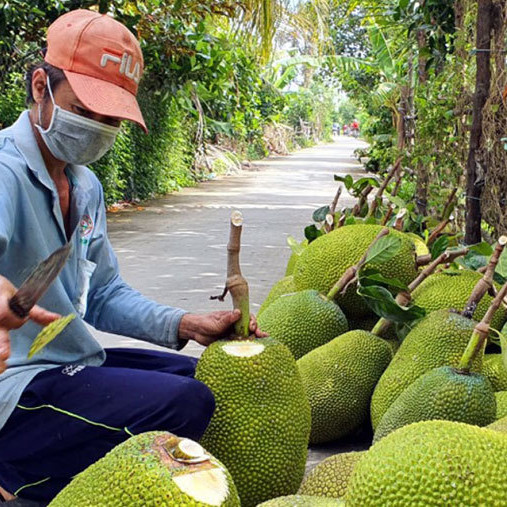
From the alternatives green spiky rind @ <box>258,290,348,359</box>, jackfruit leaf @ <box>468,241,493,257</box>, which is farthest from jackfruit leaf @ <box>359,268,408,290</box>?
jackfruit leaf @ <box>468,241,493,257</box>

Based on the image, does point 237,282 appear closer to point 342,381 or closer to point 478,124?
point 342,381

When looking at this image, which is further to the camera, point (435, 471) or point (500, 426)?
point (500, 426)

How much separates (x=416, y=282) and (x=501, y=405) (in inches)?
23.8

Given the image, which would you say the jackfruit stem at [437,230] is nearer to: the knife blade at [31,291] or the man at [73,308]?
the man at [73,308]

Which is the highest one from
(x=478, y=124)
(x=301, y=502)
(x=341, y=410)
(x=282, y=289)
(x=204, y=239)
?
(x=478, y=124)

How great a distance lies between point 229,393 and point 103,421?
A: 30 cm

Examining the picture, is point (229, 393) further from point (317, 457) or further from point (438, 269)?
point (438, 269)

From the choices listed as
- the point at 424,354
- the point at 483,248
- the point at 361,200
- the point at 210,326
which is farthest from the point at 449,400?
the point at 361,200

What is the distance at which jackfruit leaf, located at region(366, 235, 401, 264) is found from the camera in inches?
96.5

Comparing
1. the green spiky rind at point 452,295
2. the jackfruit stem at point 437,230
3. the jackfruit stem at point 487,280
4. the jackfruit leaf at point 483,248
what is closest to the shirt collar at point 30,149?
the jackfruit stem at point 487,280

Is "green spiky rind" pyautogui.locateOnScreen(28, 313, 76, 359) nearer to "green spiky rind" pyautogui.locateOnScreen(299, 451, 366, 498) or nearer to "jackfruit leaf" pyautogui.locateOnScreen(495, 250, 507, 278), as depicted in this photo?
"green spiky rind" pyautogui.locateOnScreen(299, 451, 366, 498)

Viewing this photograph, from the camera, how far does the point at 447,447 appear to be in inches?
46.3

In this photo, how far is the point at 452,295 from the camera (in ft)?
7.93

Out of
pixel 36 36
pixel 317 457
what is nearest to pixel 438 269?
pixel 317 457
